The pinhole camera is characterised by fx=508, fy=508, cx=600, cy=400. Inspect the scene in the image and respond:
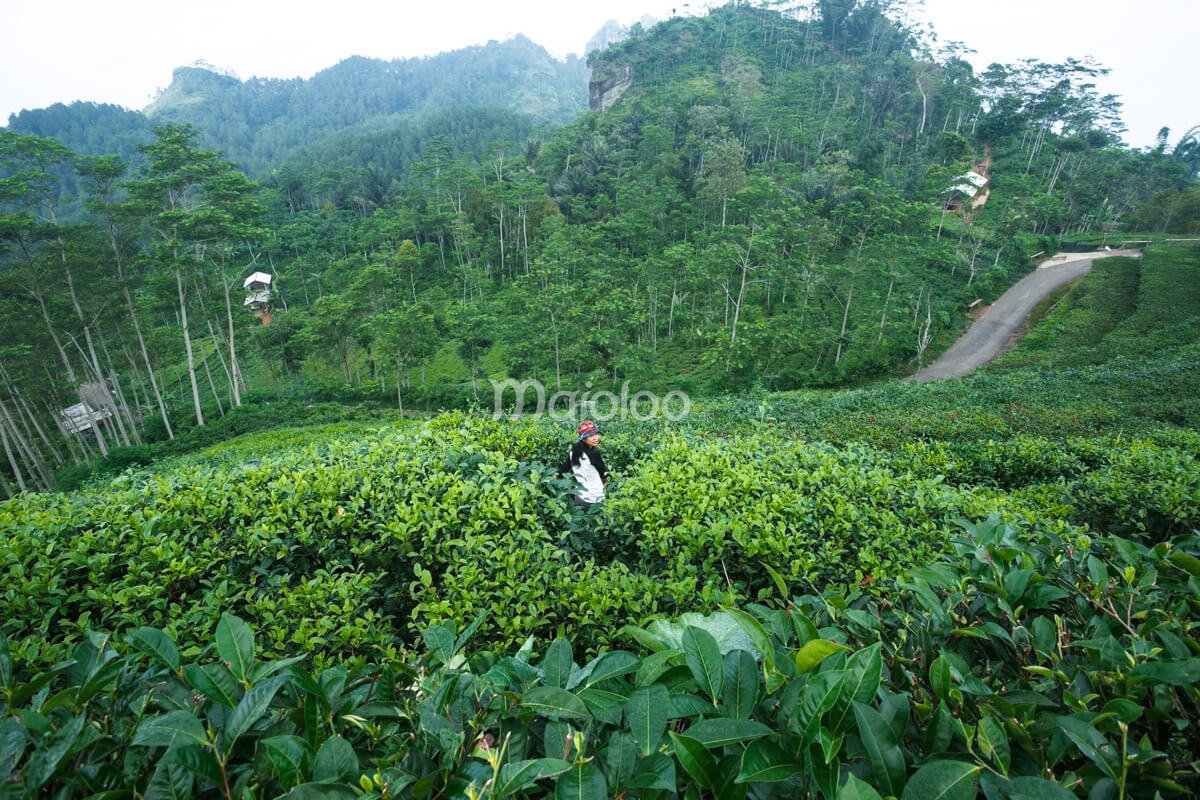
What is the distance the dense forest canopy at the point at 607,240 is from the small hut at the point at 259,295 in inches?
27.7

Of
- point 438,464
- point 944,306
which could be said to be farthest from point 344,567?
point 944,306

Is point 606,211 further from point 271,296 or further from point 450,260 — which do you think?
point 271,296

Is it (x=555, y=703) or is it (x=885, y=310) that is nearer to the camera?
(x=555, y=703)

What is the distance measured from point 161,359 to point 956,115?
194 ft

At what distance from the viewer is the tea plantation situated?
957 millimetres

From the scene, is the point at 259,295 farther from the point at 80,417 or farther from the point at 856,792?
the point at 856,792

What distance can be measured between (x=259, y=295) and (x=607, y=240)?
27.7 meters

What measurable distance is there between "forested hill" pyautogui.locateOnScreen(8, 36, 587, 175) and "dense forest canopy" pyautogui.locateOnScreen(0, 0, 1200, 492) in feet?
93.1

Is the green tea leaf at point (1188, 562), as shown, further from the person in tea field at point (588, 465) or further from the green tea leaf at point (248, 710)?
the person in tea field at point (588, 465)

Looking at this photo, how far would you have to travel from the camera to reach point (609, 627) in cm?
223

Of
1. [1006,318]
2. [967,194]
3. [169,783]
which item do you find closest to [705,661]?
[169,783]

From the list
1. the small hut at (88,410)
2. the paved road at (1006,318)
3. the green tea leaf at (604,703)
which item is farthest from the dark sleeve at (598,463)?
the small hut at (88,410)

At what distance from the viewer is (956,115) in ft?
137

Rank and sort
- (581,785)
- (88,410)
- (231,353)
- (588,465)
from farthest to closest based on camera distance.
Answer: (88,410) < (231,353) < (588,465) < (581,785)
